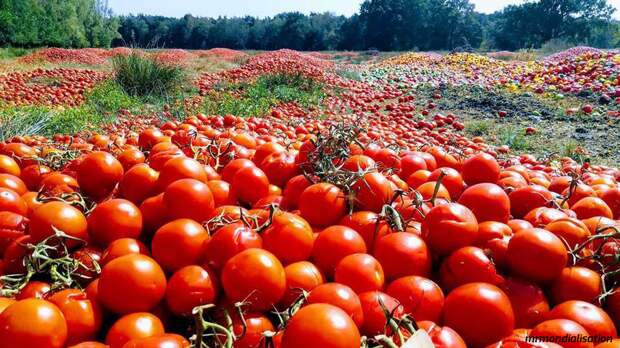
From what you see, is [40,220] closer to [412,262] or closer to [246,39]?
[412,262]

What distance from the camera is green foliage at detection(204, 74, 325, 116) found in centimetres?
995

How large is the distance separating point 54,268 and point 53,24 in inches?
1745

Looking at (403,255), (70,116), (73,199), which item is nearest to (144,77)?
(70,116)

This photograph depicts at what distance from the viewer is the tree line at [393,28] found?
192 feet

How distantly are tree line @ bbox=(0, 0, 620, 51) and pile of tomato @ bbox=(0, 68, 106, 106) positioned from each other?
36.5 meters

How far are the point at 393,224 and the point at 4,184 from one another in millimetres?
2113

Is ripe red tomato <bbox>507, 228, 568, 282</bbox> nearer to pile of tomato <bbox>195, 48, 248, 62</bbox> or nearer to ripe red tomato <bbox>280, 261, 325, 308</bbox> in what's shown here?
ripe red tomato <bbox>280, 261, 325, 308</bbox>

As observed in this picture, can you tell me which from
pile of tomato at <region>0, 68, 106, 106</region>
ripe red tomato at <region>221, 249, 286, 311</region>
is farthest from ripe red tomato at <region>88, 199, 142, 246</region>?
pile of tomato at <region>0, 68, 106, 106</region>

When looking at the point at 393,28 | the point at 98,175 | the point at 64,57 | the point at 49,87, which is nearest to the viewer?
the point at 98,175

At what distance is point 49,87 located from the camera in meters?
13.8

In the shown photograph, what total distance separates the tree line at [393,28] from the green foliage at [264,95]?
135 feet

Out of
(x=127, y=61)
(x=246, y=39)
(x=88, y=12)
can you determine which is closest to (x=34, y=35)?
(x=88, y=12)

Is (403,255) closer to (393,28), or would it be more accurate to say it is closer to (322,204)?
(322,204)

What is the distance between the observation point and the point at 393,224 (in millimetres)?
1945
